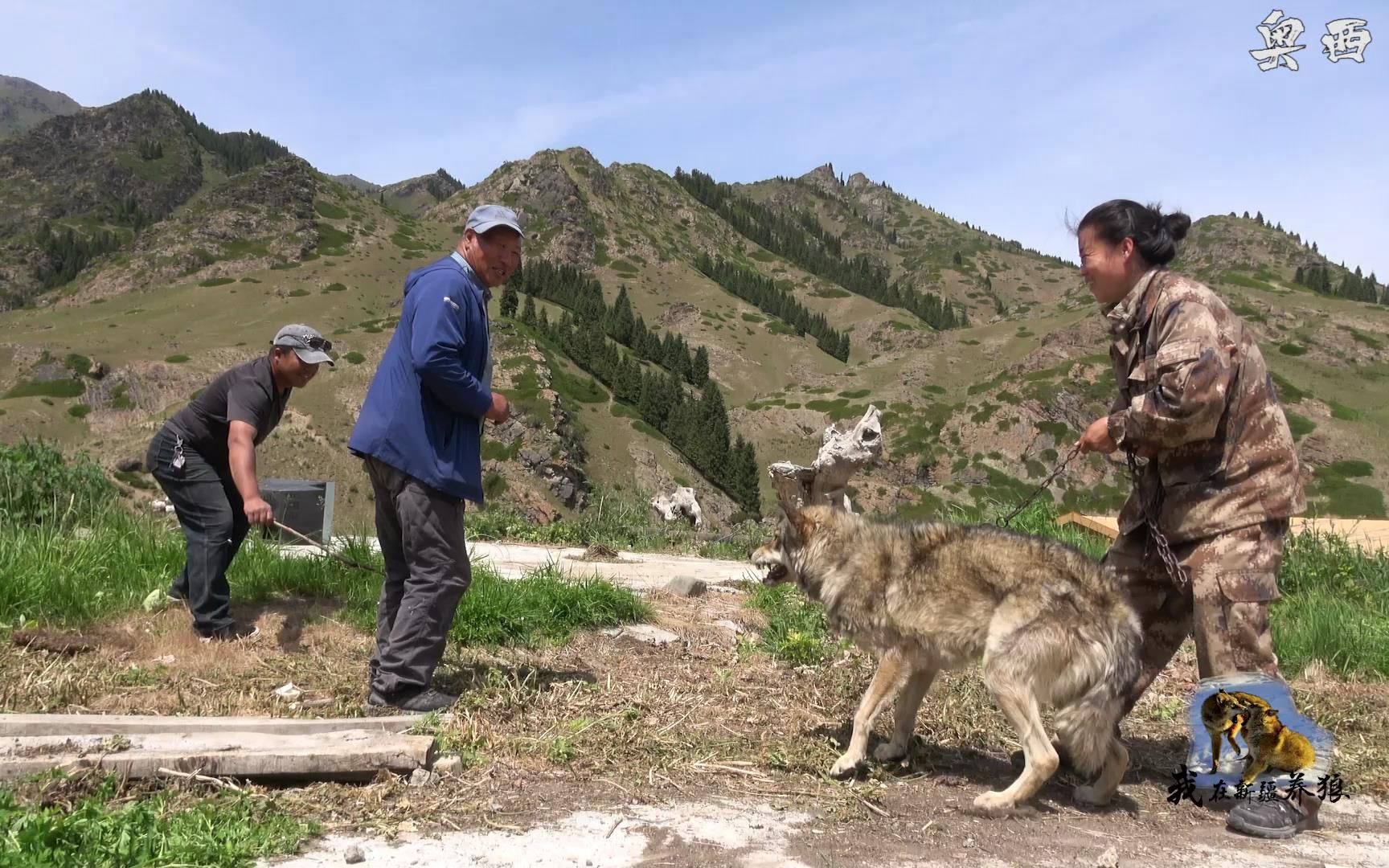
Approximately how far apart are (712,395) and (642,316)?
54.8 meters

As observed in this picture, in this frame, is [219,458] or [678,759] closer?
[678,759]

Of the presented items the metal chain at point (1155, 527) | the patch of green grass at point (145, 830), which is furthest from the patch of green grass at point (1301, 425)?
the patch of green grass at point (145, 830)

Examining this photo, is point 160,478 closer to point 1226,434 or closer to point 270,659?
point 270,659

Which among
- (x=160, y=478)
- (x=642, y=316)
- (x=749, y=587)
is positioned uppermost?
(x=642, y=316)

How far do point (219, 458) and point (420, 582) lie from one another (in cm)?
274

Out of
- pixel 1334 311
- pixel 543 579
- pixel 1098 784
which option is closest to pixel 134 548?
pixel 543 579

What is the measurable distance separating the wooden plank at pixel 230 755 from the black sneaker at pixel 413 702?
2.15 ft

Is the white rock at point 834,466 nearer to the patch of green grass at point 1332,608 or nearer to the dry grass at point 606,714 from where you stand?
the dry grass at point 606,714

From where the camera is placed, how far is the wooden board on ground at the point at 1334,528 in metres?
11.0

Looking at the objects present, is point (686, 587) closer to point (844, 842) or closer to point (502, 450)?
point (844, 842)

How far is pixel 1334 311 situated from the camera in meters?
89.1

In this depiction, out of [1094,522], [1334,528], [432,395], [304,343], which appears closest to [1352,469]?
[1334,528]

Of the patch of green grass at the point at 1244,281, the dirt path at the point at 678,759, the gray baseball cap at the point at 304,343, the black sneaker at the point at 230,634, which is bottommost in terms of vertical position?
the black sneaker at the point at 230,634

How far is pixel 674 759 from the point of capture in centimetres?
461
